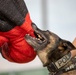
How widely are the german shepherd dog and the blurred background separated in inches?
23.1

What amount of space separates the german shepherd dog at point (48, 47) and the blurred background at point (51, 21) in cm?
59

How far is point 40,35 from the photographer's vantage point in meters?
0.52

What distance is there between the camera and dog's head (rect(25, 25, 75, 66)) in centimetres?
51

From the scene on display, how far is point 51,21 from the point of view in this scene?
3.71 ft

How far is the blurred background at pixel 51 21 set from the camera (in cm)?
111

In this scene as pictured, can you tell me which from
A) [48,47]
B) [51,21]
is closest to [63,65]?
Answer: [48,47]

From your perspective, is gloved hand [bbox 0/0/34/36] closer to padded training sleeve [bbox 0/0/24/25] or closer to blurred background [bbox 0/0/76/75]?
padded training sleeve [bbox 0/0/24/25]

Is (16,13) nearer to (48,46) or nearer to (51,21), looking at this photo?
(48,46)

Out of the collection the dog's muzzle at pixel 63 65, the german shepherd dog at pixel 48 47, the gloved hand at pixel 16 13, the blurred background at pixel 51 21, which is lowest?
the blurred background at pixel 51 21

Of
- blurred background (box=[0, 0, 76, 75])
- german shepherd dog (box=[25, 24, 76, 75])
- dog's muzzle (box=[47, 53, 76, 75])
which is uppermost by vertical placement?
german shepherd dog (box=[25, 24, 76, 75])

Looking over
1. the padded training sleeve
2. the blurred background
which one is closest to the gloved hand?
the padded training sleeve

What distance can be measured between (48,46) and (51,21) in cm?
63

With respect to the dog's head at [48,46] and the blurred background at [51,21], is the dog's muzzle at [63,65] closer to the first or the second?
the dog's head at [48,46]

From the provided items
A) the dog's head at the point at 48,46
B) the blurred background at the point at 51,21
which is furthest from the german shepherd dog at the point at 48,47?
the blurred background at the point at 51,21
